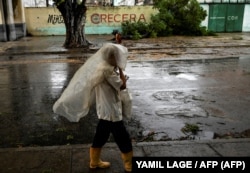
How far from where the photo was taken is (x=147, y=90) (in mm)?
8547

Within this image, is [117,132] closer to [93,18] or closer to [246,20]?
[93,18]

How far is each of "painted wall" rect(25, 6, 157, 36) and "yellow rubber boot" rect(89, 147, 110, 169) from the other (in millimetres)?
23003

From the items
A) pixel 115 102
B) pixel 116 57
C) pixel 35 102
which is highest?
pixel 116 57

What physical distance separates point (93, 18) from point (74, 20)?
8.27 meters

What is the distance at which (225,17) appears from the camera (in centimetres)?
2755

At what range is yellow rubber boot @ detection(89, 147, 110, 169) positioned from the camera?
162 inches

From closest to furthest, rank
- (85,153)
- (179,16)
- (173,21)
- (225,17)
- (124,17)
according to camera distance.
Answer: (85,153) < (173,21) < (179,16) < (124,17) < (225,17)

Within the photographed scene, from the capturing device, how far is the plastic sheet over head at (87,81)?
3.66 m

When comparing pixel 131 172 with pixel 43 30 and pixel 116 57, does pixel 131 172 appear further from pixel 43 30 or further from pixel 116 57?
Result: pixel 43 30

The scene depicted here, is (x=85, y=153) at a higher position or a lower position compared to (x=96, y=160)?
lower

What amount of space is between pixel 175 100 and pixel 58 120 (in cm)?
283

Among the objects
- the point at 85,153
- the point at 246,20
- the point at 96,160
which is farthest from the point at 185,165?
the point at 246,20

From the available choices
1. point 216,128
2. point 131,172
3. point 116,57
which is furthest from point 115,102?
point 216,128

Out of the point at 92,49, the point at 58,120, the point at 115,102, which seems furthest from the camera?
the point at 92,49
